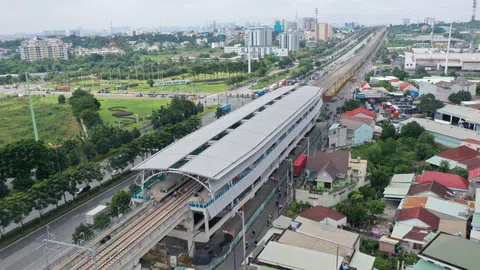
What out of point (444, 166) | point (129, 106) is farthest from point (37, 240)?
point (129, 106)

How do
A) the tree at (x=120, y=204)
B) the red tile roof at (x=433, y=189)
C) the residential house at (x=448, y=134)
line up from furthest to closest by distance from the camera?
the residential house at (x=448, y=134) < the red tile roof at (x=433, y=189) < the tree at (x=120, y=204)

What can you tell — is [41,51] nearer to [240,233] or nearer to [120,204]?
[120,204]

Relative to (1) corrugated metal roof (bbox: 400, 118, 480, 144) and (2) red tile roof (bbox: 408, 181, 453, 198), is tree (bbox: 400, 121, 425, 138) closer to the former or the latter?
(1) corrugated metal roof (bbox: 400, 118, 480, 144)

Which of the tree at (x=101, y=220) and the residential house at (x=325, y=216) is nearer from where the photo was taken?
the residential house at (x=325, y=216)

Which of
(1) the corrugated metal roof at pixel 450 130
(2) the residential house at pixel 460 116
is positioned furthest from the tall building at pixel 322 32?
(1) the corrugated metal roof at pixel 450 130

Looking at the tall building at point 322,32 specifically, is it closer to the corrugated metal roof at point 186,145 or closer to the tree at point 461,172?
the corrugated metal roof at point 186,145

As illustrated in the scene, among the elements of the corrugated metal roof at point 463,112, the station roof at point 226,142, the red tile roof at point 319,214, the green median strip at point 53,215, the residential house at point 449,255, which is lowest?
the green median strip at point 53,215
